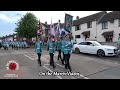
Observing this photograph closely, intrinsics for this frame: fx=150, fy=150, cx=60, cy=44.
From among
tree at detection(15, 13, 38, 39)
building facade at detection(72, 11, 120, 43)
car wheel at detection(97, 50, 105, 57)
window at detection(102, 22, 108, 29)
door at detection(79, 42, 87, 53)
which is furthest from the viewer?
tree at detection(15, 13, 38, 39)

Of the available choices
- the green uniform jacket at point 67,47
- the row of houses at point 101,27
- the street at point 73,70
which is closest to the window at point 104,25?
the row of houses at point 101,27

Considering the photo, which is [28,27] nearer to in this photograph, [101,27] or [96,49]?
[101,27]

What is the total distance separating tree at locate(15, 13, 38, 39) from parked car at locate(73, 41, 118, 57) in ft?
79.1

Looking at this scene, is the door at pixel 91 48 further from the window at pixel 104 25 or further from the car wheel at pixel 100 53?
the window at pixel 104 25

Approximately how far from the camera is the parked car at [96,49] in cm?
1210

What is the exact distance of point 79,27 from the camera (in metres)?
33.5

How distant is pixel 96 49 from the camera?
12.9 meters

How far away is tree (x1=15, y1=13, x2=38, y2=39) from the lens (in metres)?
37.5

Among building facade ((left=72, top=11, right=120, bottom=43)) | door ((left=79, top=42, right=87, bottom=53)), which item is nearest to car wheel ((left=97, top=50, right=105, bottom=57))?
door ((left=79, top=42, right=87, bottom=53))

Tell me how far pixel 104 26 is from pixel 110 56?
16.5 metres

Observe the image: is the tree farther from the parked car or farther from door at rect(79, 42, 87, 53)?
door at rect(79, 42, 87, 53)
